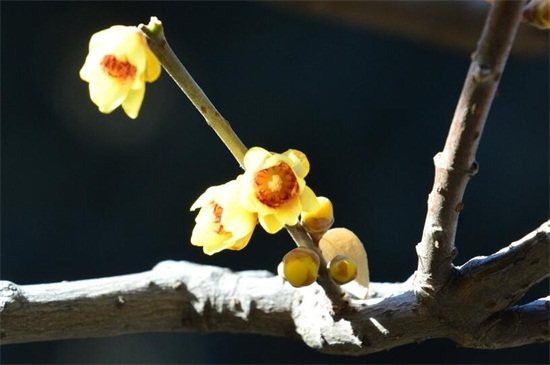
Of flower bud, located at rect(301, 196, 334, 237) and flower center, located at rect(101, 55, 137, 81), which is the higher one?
flower center, located at rect(101, 55, 137, 81)

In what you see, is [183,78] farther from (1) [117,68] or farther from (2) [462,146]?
(2) [462,146]

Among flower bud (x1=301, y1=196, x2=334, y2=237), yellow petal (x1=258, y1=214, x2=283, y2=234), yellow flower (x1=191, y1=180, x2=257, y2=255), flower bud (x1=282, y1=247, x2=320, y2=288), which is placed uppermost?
flower bud (x1=301, y1=196, x2=334, y2=237)

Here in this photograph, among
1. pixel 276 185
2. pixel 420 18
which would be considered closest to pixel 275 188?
pixel 276 185

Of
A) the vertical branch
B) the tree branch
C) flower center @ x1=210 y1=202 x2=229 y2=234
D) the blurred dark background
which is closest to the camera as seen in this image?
the vertical branch

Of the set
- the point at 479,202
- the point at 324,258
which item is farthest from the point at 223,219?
the point at 479,202

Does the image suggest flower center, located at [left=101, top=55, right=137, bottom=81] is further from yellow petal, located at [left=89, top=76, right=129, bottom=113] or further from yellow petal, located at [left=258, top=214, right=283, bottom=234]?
yellow petal, located at [left=258, top=214, right=283, bottom=234]

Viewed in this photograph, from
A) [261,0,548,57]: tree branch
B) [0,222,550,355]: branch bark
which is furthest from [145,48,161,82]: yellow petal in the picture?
[261,0,548,57]: tree branch

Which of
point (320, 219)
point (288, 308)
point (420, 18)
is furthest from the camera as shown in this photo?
point (420, 18)
